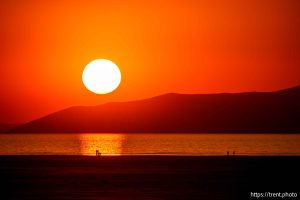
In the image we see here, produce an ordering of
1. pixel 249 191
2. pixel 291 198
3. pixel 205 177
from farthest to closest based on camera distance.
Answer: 1. pixel 205 177
2. pixel 249 191
3. pixel 291 198

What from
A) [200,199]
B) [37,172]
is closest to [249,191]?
[200,199]

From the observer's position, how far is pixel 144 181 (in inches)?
1721

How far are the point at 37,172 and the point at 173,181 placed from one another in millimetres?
13354

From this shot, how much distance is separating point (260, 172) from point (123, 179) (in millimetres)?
12194

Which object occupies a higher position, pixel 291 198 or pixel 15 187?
pixel 15 187

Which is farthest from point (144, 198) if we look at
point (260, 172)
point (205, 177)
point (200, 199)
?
point (260, 172)

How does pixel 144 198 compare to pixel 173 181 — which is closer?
pixel 144 198

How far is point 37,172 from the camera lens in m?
51.8

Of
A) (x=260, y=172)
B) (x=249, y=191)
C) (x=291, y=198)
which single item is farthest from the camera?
(x=260, y=172)

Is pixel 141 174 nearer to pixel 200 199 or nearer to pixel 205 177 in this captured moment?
pixel 205 177

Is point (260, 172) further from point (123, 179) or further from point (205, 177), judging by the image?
point (123, 179)

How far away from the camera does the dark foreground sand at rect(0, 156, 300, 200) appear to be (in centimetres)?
3572

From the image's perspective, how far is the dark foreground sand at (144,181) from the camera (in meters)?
35.7

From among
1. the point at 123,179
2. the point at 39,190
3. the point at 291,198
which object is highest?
the point at 123,179
